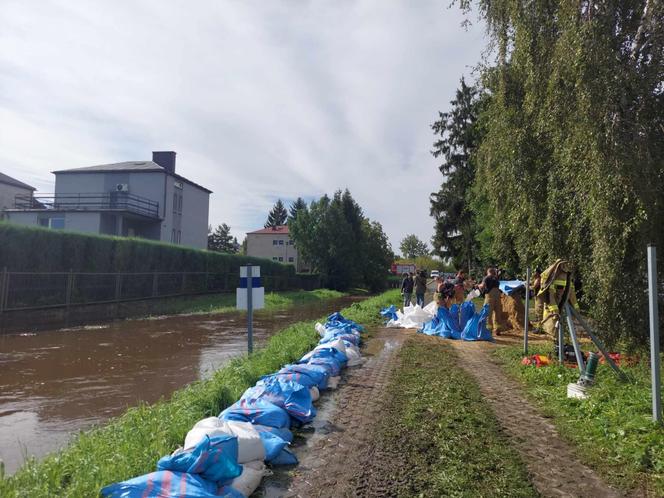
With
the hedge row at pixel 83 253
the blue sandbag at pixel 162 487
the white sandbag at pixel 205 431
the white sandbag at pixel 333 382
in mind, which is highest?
the hedge row at pixel 83 253

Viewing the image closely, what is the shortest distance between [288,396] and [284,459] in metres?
1.16

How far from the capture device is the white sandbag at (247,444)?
3797 mm

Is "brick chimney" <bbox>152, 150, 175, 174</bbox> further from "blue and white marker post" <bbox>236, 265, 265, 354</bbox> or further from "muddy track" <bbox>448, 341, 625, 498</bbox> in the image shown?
"muddy track" <bbox>448, 341, 625, 498</bbox>

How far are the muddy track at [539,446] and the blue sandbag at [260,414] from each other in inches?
89.7

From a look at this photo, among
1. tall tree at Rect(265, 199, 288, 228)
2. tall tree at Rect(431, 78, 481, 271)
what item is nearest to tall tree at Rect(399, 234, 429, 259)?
tall tree at Rect(265, 199, 288, 228)

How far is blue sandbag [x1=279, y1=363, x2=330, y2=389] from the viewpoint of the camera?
6330 millimetres

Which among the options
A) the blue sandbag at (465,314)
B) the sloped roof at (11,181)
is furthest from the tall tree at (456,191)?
the sloped roof at (11,181)

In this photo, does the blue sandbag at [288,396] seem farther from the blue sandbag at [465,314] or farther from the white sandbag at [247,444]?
the blue sandbag at [465,314]

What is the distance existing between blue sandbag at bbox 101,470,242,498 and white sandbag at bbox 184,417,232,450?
0.37 m

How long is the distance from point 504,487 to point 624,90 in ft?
19.5

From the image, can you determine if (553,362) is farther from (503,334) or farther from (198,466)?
(198,466)

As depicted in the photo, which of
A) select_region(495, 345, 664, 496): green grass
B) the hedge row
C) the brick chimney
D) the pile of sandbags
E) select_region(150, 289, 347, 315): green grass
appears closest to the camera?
select_region(495, 345, 664, 496): green grass

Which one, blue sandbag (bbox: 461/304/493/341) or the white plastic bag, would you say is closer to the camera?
the white plastic bag

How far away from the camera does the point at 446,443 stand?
4605 millimetres
